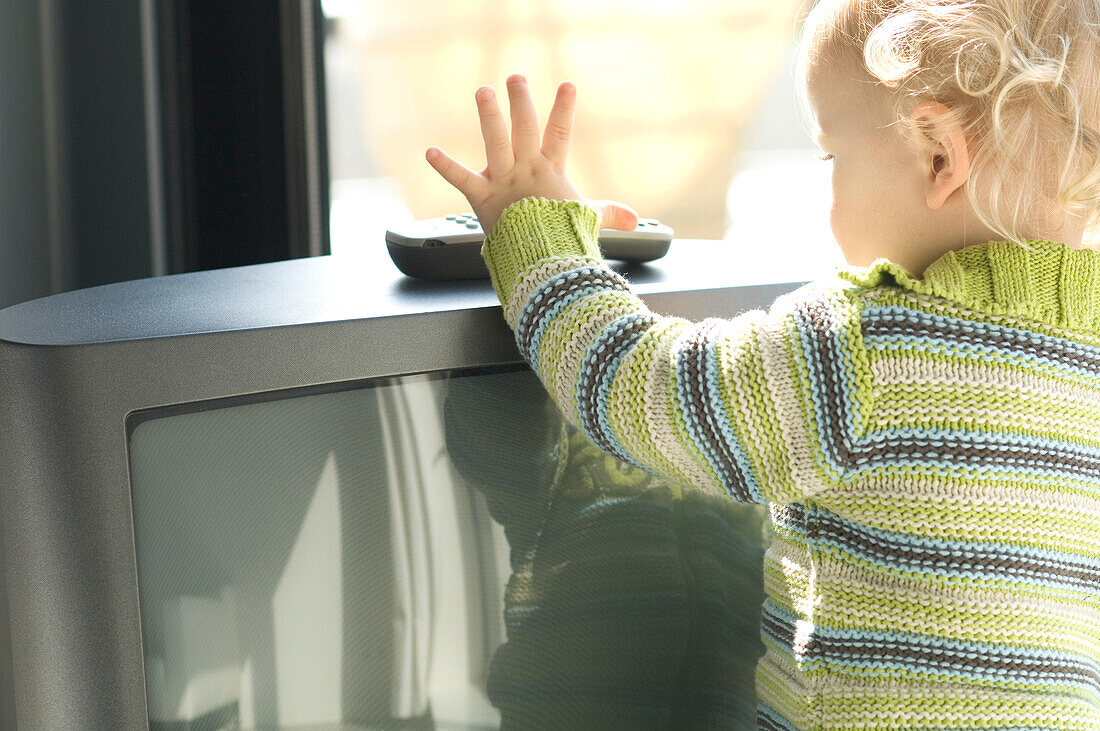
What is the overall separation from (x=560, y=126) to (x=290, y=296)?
0.22m

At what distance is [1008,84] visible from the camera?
598 mm

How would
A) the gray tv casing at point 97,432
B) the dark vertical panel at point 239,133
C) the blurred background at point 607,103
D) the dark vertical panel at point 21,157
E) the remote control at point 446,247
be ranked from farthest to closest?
1. the blurred background at point 607,103
2. the dark vertical panel at point 239,133
3. the dark vertical panel at point 21,157
4. the remote control at point 446,247
5. the gray tv casing at point 97,432

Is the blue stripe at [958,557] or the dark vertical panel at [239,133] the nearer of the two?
→ the blue stripe at [958,557]

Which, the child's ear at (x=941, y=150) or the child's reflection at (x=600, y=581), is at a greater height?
the child's ear at (x=941, y=150)

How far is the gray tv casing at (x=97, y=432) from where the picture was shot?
1.76 ft

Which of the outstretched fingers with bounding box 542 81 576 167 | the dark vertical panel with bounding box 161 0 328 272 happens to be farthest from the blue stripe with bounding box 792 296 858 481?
the dark vertical panel with bounding box 161 0 328 272

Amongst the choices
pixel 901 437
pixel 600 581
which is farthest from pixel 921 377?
pixel 600 581

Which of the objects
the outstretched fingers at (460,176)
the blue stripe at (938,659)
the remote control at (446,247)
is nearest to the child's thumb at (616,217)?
the remote control at (446,247)

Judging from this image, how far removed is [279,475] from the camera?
61 centimetres

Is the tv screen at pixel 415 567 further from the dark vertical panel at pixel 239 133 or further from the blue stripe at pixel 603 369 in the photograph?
the dark vertical panel at pixel 239 133

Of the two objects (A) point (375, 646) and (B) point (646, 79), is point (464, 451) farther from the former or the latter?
(B) point (646, 79)

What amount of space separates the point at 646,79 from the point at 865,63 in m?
1.00

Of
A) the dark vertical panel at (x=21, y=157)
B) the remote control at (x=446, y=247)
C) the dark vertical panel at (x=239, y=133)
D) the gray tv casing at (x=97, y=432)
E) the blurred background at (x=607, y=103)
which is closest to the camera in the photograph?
the gray tv casing at (x=97, y=432)

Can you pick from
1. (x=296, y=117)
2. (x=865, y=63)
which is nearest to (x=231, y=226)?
(x=296, y=117)
